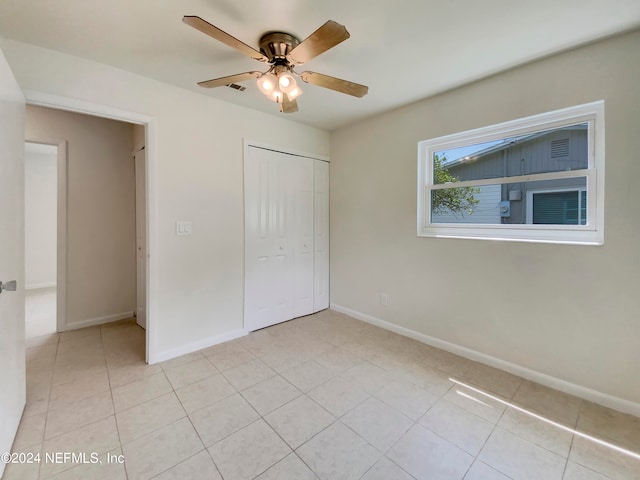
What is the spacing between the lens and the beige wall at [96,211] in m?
3.07

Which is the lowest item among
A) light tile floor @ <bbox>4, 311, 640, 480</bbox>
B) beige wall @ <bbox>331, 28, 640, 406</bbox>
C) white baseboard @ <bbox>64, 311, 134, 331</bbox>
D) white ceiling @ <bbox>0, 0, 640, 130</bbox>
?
light tile floor @ <bbox>4, 311, 640, 480</bbox>

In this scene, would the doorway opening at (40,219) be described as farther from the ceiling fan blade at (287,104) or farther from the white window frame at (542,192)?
the white window frame at (542,192)

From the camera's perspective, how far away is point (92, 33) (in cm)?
173

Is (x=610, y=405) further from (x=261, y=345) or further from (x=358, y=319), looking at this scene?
(x=261, y=345)

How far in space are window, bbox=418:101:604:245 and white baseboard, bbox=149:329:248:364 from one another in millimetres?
2230

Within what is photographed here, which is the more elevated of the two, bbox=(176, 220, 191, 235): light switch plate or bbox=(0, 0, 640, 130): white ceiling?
bbox=(0, 0, 640, 130): white ceiling

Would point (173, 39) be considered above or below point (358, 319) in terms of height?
above

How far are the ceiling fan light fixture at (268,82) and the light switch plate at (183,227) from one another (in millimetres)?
1419

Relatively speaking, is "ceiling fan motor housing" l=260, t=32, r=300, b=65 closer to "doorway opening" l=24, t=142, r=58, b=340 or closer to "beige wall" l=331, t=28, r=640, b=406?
"beige wall" l=331, t=28, r=640, b=406

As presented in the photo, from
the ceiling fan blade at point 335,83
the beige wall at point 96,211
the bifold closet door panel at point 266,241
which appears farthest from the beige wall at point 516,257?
the beige wall at point 96,211

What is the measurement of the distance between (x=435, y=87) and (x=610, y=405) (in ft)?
8.95

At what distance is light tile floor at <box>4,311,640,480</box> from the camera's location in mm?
1383

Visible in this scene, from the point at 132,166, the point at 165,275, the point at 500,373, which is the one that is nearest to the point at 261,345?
the point at 165,275

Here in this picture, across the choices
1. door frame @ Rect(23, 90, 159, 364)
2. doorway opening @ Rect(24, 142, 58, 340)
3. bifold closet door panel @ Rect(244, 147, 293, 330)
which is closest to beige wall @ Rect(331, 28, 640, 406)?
bifold closet door panel @ Rect(244, 147, 293, 330)
